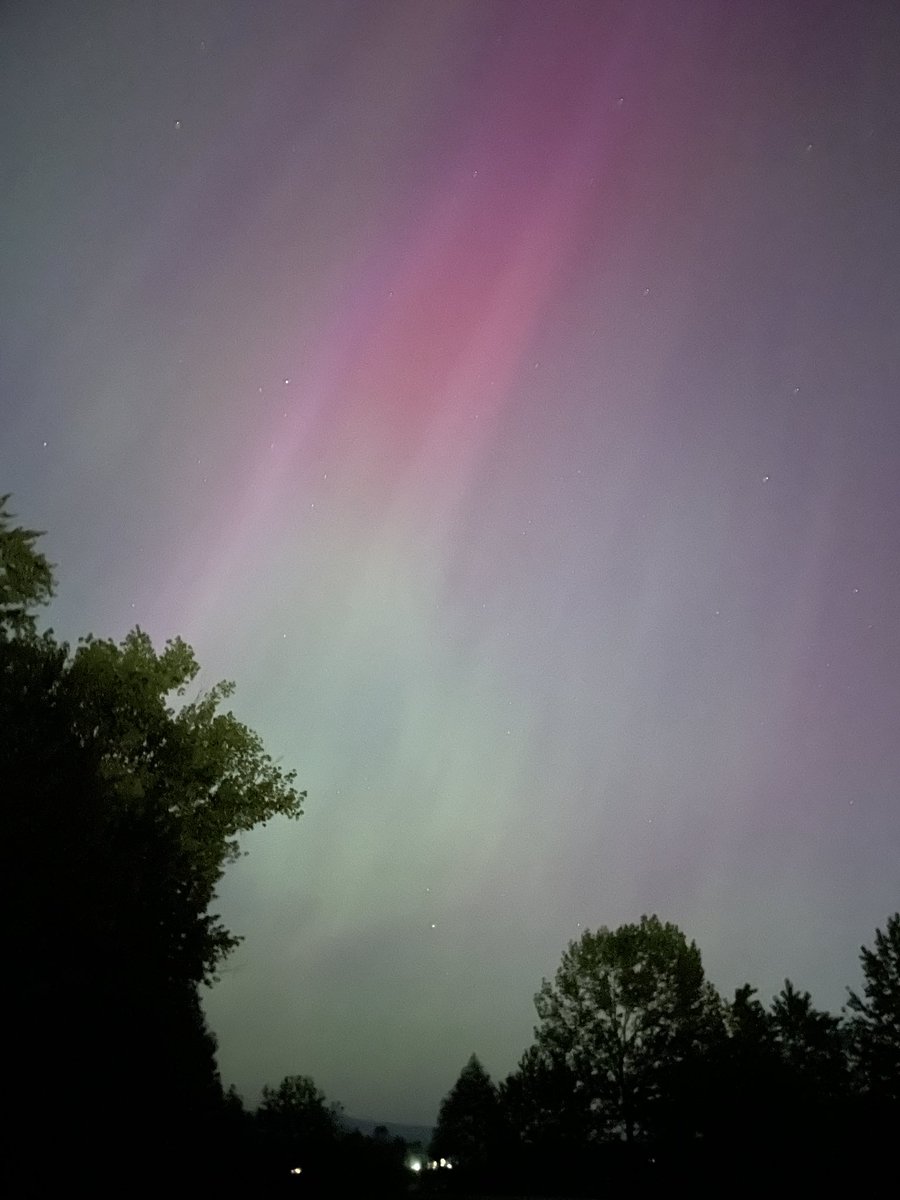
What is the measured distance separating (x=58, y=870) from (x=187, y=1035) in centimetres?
560

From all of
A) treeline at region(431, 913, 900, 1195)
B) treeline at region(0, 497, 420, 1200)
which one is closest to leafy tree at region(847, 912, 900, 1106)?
treeline at region(431, 913, 900, 1195)

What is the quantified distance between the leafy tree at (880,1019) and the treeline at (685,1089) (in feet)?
0.33

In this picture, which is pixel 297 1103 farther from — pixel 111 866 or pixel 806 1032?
pixel 111 866

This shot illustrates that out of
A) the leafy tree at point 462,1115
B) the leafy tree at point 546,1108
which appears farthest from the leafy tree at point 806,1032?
the leafy tree at point 462,1115

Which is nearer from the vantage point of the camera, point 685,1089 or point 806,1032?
point 685,1089

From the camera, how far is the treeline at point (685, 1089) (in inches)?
1275

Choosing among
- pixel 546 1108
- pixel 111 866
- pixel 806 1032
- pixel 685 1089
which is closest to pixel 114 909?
pixel 111 866

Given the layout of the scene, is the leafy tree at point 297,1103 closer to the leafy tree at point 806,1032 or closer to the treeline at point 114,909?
the leafy tree at point 806,1032

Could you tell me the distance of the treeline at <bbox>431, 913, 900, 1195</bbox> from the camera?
32.4m

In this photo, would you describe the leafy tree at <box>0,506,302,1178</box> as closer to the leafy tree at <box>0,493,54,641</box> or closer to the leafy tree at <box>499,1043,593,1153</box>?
the leafy tree at <box>0,493,54,641</box>

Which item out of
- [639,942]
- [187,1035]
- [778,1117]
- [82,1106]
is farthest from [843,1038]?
[82,1106]

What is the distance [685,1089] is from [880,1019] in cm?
2711

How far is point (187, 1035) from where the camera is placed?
18.1m

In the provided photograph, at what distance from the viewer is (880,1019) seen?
5759 centimetres
